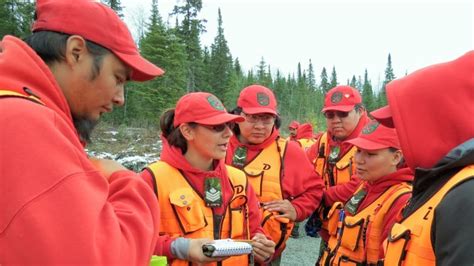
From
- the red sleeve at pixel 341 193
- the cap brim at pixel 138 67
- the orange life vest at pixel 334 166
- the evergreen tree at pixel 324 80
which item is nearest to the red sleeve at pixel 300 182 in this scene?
the red sleeve at pixel 341 193

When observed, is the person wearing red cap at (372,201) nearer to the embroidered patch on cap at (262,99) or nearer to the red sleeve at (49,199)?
the embroidered patch on cap at (262,99)

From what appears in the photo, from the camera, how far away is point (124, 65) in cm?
167

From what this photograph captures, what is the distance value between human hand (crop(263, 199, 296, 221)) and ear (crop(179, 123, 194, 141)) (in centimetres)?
121

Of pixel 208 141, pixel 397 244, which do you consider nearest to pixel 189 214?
pixel 208 141

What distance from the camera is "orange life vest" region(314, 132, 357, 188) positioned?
5.18m

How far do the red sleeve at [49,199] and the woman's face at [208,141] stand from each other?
2172 mm

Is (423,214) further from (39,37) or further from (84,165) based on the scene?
(39,37)

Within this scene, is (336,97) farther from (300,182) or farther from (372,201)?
(372,201)

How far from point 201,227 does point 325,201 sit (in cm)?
212

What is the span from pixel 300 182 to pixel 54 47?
3.44 meters

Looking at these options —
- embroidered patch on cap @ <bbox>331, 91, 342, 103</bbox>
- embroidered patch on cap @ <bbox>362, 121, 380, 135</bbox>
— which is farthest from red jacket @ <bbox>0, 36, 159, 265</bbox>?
embroidered patch on cap @ <bbox>331, 91, 342, 103</bbox>

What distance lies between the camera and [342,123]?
5.50 m

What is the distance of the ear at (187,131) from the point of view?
3527 mm

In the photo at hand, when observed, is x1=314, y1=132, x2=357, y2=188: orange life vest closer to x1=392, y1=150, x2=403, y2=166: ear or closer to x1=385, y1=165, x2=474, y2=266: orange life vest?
x1=392, y1=150, x2=403, y2=166: ear
